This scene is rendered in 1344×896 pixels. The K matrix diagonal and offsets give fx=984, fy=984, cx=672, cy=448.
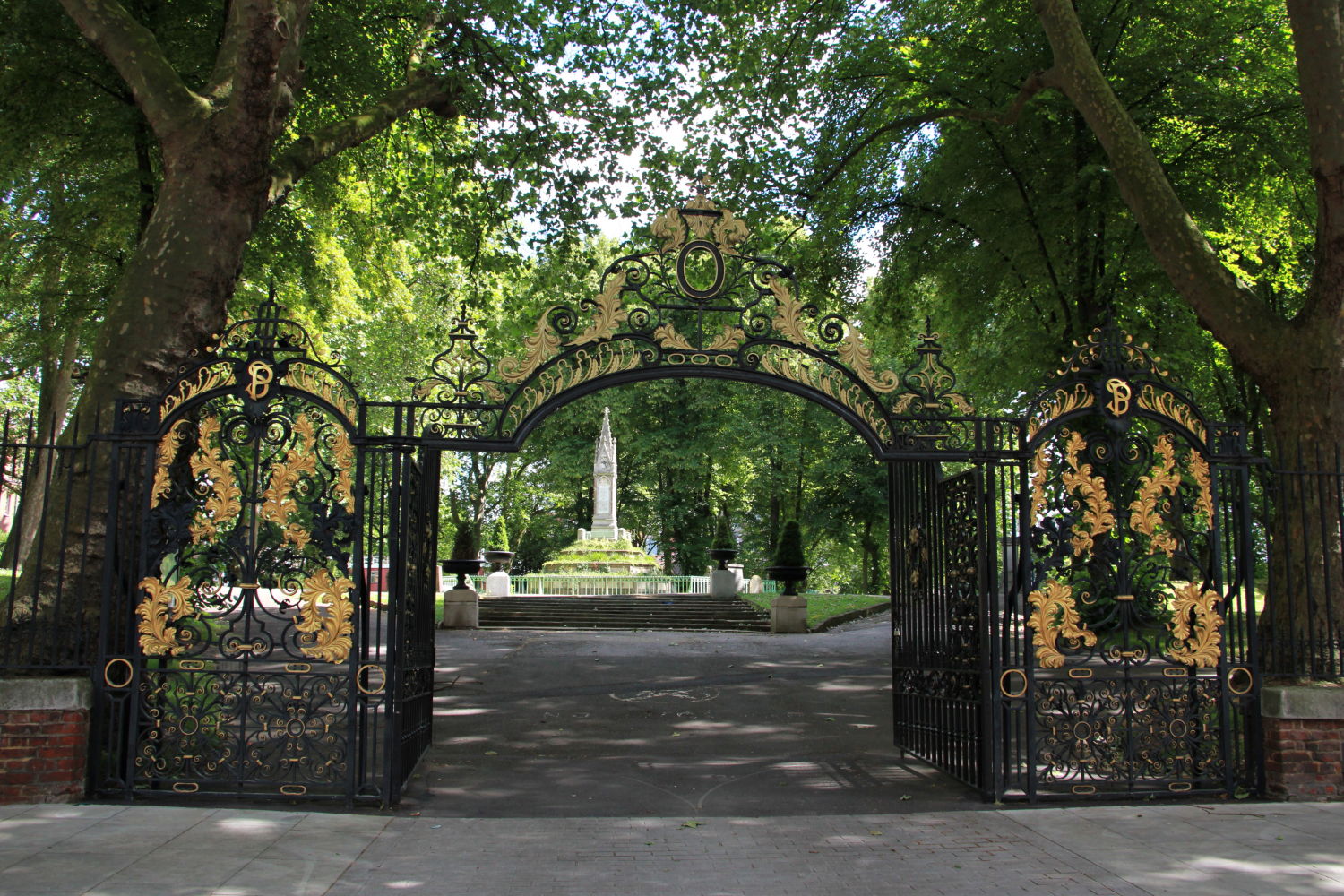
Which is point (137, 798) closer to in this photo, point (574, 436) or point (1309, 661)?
point (1309, 661)

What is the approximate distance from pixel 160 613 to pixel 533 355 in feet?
10.8

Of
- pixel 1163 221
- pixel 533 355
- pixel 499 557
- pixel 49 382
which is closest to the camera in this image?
pixel 533 355

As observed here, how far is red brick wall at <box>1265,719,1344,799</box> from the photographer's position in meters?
7.23

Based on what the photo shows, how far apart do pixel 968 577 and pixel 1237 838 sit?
7.97 ft

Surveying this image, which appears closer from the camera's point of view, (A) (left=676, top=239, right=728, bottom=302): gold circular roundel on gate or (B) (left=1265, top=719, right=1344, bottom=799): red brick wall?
(B) (left=1265, top=719, right=1344, bottom=799): red brick wall

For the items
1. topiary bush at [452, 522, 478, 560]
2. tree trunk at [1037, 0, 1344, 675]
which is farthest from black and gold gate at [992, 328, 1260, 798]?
topiary bush at [452, 522, 478, 560]

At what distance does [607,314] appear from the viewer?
25.2ft

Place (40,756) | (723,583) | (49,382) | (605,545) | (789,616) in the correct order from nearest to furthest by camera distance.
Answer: (40,756), (49,382), (789,616), (723,583), (605,545)

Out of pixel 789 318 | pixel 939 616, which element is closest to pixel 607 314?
pixel 789 318

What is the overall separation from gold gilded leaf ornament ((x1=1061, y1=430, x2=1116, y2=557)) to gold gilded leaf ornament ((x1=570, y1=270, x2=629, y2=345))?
11.9 feet

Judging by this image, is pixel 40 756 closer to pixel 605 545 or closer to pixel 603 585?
pixel 603 585

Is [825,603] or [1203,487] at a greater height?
[1203,487]

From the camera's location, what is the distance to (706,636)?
21.5 metres

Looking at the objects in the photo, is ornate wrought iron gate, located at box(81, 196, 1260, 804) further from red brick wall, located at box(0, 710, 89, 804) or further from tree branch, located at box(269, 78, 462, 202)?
→ tree branch, located at box(269, 78, 462, 202)
